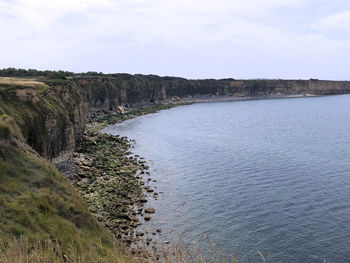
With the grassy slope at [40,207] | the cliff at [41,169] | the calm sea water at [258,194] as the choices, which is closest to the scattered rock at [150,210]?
the calm sea water at [258,194]

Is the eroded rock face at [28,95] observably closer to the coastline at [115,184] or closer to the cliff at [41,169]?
the cliff at [41,169]

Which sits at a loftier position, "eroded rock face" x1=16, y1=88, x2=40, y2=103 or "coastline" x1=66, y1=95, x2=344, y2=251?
"eroded rock face" x1=16, y1=88, x2=40, y2=103

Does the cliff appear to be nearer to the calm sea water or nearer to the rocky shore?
the rocky shore

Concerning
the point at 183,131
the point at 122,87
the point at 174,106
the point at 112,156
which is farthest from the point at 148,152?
the point at 174,106

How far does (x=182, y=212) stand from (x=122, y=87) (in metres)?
118

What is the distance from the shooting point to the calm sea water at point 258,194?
27.5 meters

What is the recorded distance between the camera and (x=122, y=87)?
14625 centimetres

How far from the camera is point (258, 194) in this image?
38.4 metres

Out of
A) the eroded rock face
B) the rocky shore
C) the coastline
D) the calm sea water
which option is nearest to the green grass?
the coastline

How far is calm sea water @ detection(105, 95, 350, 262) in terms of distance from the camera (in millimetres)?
27453

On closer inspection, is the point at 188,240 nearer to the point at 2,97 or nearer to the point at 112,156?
the point at 2,97

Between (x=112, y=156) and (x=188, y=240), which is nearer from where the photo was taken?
(x=188, y=240)

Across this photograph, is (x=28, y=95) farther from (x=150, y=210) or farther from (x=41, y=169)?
(x=150, y=210)

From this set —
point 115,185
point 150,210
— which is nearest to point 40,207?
point 150,210
